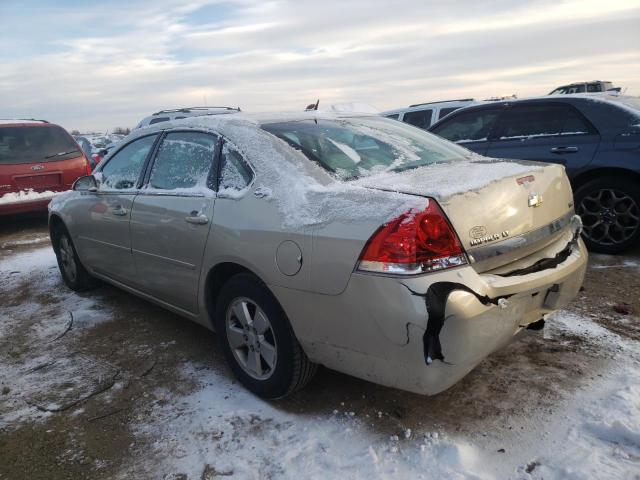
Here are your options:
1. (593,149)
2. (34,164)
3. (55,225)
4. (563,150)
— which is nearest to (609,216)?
(593,149)

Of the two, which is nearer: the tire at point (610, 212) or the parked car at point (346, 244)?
the parked car at point (346, 244)

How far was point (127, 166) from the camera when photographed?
3.89 meters

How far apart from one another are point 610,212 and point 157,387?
4.27 m

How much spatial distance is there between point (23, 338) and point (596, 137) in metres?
5.27

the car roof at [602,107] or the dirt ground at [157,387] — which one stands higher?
the car roof at [602,107]

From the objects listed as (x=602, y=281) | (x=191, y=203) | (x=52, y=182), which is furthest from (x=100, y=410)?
(x=52, y=182)

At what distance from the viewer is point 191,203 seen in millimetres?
3000

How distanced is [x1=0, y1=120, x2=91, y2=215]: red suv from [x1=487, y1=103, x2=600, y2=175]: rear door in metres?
6.15

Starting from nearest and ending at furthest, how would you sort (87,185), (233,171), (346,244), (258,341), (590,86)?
(346,244) < (258,341) < (233,171) < (87,185) < (590,86)

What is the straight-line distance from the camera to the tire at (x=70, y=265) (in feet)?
15.4

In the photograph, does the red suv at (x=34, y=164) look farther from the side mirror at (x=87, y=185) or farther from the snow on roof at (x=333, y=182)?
the snow on roof at (x=333, y=182)

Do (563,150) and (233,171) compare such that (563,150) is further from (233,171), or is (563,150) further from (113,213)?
(113,213)

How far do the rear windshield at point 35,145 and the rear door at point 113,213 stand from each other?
389 centimetres

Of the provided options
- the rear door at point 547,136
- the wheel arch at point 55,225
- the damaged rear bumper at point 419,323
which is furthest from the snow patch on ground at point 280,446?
the rear door at point 547,136
